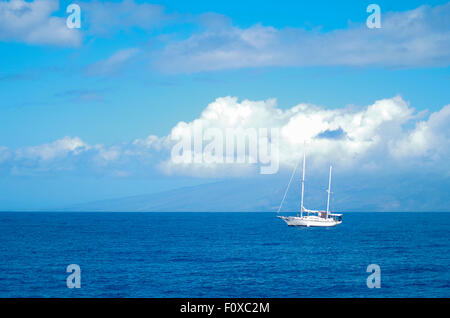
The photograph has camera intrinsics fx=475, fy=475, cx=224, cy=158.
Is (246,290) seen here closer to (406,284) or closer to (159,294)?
(159,294)

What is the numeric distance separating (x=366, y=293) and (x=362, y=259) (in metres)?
30.2

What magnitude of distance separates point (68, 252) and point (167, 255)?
20558mm

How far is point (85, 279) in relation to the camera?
5825cm

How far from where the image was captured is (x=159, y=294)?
49.2 m
